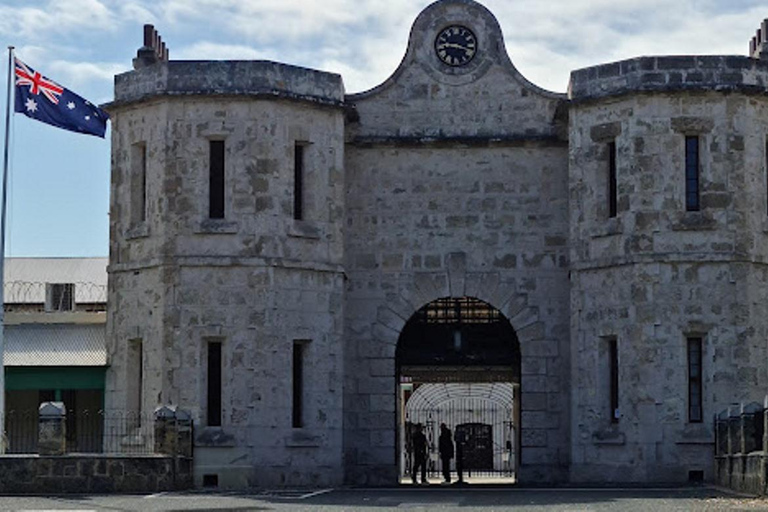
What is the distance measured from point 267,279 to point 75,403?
7.12 m

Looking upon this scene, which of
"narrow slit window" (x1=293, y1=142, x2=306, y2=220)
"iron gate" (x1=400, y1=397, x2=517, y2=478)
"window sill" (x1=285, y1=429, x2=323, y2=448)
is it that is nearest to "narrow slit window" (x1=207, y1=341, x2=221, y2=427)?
"window sill" (x1=285, y1=429, x2=323, y2=448)

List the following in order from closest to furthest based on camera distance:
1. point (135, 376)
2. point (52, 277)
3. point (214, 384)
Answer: point (214, 384)
point (135, 376)
point (52, 277)

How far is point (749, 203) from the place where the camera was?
3303 centimetres

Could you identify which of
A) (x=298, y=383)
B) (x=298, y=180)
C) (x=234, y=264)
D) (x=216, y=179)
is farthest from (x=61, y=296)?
(x=298, y=383)

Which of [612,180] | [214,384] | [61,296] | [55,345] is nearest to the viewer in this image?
[214,384]

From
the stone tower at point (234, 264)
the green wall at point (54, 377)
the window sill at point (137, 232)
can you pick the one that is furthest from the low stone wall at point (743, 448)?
the green wall at point (54, 377)

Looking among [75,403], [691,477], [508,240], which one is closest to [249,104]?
[508,240]

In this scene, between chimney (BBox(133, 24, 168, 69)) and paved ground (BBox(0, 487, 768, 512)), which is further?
chimney (BBox(133, 24, 168, 69))

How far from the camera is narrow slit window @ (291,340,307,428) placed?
110 ft

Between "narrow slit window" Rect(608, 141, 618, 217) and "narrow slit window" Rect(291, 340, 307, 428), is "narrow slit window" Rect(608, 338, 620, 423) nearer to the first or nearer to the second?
"narrow slit window" Rect(608, 141, 618, 217)

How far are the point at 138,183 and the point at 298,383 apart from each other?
18.1ft

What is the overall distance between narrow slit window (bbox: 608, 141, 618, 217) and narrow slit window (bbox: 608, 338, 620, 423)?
109 inches

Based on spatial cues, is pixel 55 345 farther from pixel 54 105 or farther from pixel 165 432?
pixel 165 432

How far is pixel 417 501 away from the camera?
27609 millimetres
